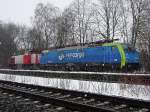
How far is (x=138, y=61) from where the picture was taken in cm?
2928

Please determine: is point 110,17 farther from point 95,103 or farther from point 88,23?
point 95,103

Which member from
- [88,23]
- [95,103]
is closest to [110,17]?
[88,23]

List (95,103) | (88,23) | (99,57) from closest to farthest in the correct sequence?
1. (95,103)
2. (99,57)
3. (88,23)

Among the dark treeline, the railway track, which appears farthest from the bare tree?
the railway track

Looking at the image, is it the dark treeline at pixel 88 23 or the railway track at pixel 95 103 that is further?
the dark treeline at pixel 88 23

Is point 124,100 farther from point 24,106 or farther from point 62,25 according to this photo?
point 62,25

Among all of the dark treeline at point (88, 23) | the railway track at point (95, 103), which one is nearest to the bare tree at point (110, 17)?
the dark treeline at point (88, 23)

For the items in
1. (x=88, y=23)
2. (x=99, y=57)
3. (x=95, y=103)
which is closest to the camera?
(x=95, y=103)

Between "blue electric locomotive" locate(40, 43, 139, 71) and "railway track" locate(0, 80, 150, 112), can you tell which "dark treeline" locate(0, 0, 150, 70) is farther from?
"railway track" locate(0, 80, 150, 112)

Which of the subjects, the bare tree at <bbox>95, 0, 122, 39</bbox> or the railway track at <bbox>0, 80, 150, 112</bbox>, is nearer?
the railway track at <bbox>0, 80, 150, 112</bbox>

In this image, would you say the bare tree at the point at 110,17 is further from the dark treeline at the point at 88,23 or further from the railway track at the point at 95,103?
the railway track at the point at 95,103

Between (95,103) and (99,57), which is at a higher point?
(99,57)

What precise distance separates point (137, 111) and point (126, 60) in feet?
63.2

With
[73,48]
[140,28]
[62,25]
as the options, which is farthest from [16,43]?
[73,48]
